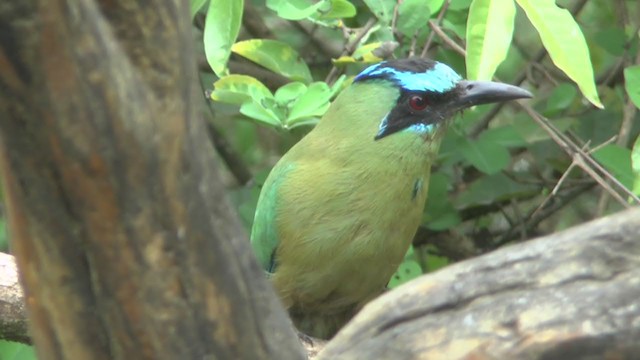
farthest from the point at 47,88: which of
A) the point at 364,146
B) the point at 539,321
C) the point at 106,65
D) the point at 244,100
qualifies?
the point at 364,146

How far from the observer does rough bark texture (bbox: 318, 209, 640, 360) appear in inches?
66.9

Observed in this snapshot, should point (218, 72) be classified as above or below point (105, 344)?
below

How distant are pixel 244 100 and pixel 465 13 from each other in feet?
2.44

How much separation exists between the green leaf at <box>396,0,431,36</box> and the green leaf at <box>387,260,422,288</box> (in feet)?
2.51

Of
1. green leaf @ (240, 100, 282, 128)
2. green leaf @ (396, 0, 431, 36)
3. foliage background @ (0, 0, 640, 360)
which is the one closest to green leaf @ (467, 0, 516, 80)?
foliage background @ (0, 0, 640, 360)

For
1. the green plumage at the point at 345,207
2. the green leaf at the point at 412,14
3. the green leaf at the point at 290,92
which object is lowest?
the green plumage at the point at 345,207

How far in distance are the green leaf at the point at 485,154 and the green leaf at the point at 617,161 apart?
1.25ft

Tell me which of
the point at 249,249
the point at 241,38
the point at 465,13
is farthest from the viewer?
the point at 241,38

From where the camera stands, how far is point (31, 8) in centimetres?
140

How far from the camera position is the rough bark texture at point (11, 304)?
2.87 metres

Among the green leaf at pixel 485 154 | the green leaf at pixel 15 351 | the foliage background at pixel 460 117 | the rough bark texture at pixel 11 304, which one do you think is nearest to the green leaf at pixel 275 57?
the foliage background at pixel 460 117

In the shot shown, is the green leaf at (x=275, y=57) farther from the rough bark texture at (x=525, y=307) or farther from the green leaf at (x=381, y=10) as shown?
the rough bark texture at (x=525, y=307)

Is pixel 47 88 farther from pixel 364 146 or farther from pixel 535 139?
pixel 535 139

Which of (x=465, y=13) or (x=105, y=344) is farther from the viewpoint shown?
(x=465, y=13)
